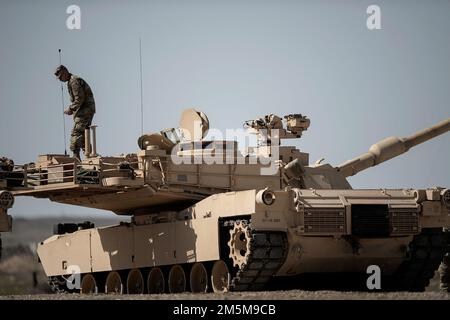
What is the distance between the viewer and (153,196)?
3759 cm

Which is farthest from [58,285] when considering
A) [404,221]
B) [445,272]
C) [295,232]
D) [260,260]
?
[404,221]

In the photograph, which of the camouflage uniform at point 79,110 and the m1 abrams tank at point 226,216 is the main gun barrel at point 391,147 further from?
the camouflage uniform at point 79,110

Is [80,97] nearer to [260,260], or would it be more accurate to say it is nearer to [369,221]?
[260,260]

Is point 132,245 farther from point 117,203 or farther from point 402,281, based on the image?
point 402,281

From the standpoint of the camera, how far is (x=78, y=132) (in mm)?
40125

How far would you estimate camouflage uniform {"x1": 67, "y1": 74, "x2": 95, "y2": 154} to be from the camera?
40.0m

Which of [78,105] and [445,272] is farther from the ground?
[78,105]

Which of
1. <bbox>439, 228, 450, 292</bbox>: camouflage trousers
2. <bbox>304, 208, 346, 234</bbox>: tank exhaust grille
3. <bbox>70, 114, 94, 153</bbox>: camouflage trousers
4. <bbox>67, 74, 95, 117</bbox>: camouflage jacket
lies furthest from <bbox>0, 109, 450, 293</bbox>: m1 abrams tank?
<bbox>439, 228, 450, 292</bbox>: camouflage trousers

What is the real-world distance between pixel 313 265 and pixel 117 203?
7.23m

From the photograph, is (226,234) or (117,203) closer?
(226,234)

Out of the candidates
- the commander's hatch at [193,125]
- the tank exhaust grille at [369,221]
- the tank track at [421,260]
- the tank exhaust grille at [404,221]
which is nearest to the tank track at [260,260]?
the tank exhaust grille at [369,221]

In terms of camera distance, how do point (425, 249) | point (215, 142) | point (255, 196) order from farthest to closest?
point (215, 142) → point (425, 249) → point (255, 196)

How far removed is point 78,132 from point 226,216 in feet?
24.1

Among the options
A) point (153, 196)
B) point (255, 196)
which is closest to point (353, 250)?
point (255, 196)
